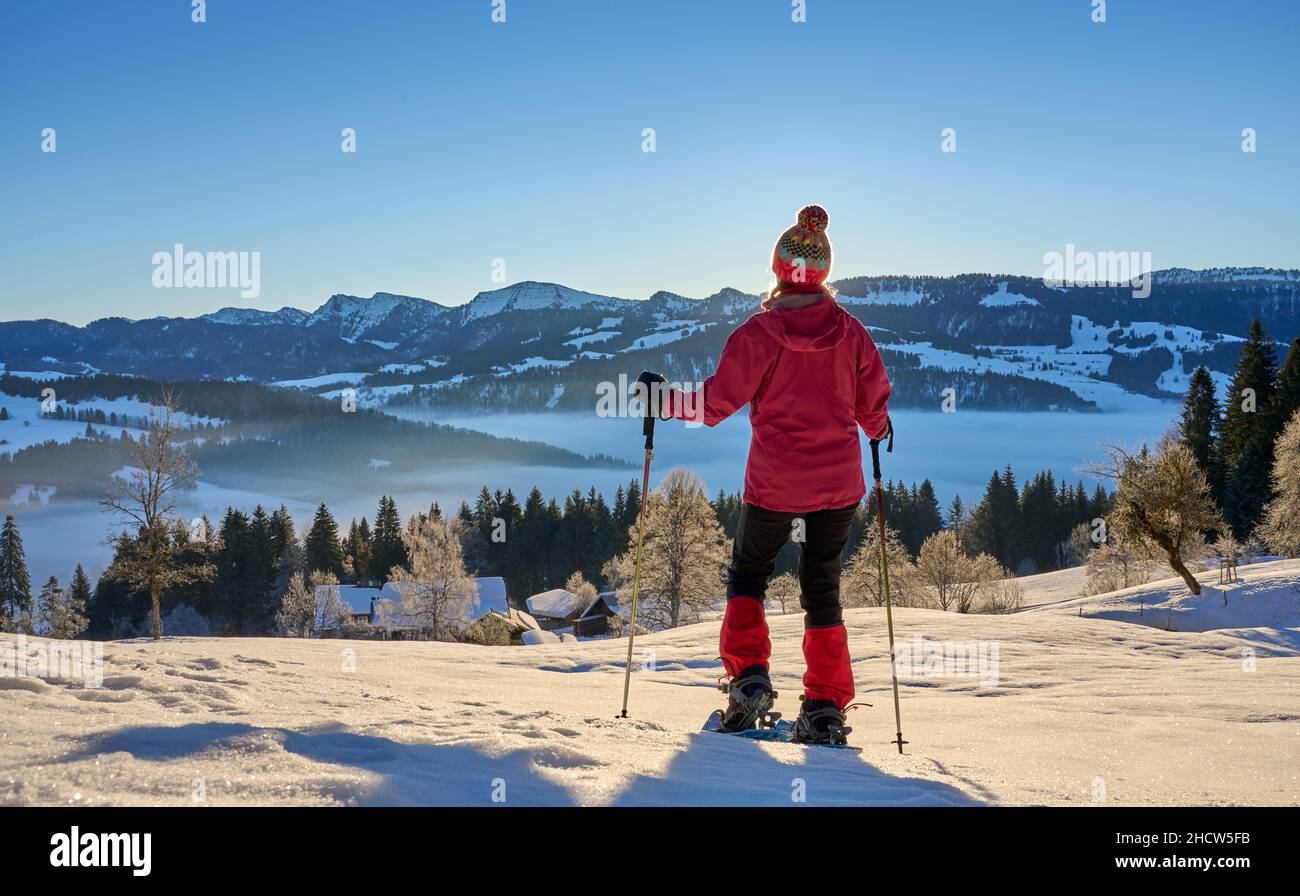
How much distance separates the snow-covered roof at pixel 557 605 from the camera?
219 feet

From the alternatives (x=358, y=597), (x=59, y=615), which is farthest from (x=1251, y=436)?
(x=59, y=615)

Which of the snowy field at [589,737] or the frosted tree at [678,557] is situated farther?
the frosted tree at [678,557]

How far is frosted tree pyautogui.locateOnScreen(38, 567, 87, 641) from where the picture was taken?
56.0m

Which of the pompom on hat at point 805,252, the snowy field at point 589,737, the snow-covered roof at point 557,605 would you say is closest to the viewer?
the snowy field at point 589,737

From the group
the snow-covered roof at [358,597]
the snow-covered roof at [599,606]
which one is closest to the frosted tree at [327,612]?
the snow-covered roof at [358,597]

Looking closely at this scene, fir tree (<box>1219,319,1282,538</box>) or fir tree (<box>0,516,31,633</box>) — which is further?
fir tree (<box>0,516,31,633</box>)

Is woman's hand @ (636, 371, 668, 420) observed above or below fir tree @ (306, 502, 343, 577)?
above

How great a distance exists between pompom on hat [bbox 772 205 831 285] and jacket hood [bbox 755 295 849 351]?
249mm

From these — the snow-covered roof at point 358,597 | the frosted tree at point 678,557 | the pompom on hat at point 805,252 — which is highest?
the pompom on hat at point 805,252

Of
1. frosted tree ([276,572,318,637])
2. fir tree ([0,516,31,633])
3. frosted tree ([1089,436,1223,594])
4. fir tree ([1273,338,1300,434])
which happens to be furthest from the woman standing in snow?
fir tree ([0,516,31,633])

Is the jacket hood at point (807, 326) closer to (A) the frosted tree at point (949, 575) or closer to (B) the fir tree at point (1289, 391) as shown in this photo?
(A) the frosted tree at point (949, 575)

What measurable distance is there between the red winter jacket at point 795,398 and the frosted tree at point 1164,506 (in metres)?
26.0

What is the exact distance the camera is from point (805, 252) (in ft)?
16.9

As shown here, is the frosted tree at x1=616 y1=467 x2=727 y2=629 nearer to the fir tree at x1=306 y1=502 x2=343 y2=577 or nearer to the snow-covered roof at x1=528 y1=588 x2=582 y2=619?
the snow-covered roof at x1=528 y1=588 x2=582 y2=619
